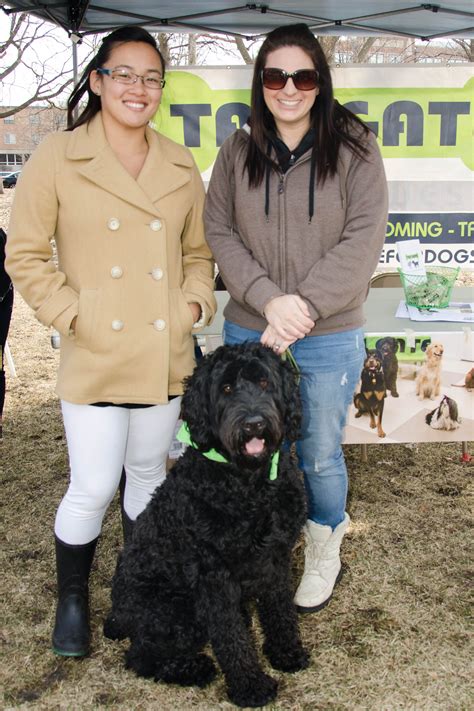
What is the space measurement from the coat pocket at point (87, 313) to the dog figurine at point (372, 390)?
4.67ft

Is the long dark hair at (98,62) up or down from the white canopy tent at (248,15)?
down

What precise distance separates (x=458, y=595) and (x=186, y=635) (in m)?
1.32

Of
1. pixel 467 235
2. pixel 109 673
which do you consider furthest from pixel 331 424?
pixel 467 235

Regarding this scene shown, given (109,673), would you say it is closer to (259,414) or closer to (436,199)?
(259,414)

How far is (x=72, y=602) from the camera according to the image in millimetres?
2539

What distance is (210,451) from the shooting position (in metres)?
2.14

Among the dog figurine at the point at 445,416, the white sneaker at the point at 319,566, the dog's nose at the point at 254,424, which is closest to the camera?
the dog's nose at the point at 254,424

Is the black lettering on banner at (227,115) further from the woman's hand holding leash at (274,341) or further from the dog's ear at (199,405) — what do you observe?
the dog's ear at (199,405)

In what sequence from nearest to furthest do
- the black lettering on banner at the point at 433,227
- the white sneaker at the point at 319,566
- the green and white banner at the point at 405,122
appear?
the white sneaker at the point at 319,566, the green and white banner at the point at 405,122, the black lettering on banner at the point at 433,227

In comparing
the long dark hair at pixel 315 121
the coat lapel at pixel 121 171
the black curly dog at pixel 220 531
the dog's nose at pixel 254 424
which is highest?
the long dark hair at pixel 315 121

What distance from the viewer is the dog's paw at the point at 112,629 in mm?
2520

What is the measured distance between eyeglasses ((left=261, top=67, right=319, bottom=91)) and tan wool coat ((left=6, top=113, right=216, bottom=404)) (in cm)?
44

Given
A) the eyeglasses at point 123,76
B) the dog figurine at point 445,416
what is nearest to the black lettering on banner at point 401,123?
the dog figurine at point 445,416

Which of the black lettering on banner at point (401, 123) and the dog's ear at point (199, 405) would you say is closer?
the dog's ear at point (199, 405)
